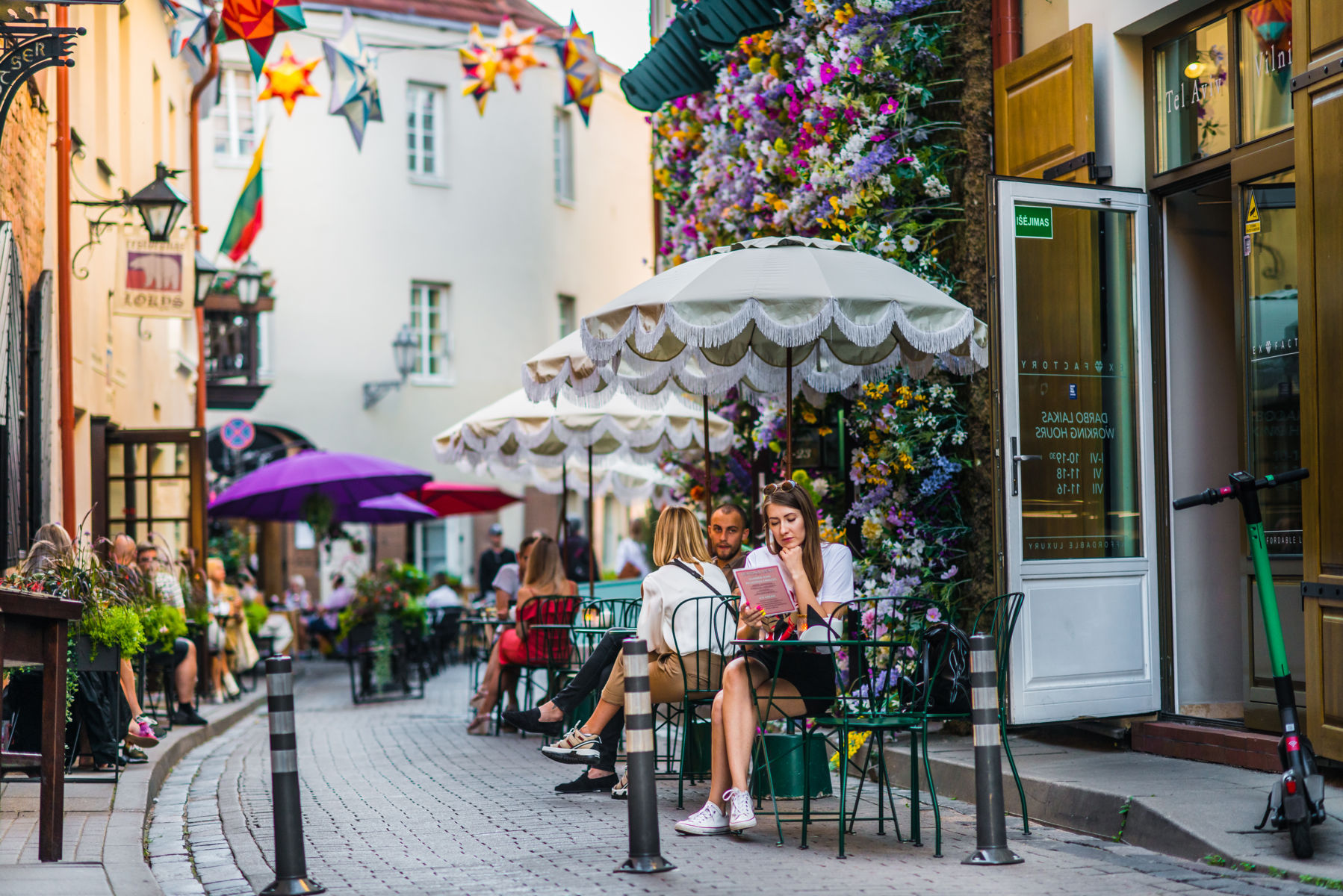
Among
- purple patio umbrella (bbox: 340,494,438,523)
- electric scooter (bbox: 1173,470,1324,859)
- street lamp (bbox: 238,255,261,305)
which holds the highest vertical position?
street lamp (bbox: 238,255,261,305)

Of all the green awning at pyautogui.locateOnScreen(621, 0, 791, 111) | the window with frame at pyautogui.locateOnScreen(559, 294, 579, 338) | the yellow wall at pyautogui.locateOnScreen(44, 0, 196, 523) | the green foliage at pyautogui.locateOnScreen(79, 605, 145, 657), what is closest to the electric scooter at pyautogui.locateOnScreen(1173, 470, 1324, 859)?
the green foliage at pyautogui.locateOnScreen(79, 605, 145, 657)

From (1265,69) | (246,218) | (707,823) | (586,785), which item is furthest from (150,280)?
(1265,69)

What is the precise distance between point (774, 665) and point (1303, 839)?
2.19m

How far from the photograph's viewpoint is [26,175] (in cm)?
1088

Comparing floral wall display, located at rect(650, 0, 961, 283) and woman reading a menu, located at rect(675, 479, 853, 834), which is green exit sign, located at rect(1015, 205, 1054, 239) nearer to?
floral wall display, located at rect(650, 0, 961, 283)

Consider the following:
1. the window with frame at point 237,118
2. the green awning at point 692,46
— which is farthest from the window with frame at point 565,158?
the green awning at point 692,46

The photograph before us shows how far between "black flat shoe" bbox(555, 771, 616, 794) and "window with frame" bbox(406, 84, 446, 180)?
2170 centimetres

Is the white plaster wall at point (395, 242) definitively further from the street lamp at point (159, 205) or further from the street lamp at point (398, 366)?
the street lamp at point (159, 205)

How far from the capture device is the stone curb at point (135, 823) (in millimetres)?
5637

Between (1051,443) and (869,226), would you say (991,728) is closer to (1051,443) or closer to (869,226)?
→ (1051,443)

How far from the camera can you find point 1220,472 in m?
7.83

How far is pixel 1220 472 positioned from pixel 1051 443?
1.06 meters

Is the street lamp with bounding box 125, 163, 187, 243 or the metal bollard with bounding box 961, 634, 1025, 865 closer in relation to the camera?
the metal bollard with bounding box 961, 634, 1025, 865

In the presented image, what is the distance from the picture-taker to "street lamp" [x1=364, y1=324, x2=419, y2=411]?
27312 mm
